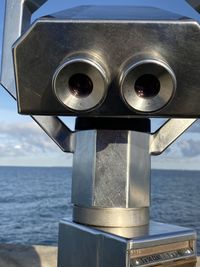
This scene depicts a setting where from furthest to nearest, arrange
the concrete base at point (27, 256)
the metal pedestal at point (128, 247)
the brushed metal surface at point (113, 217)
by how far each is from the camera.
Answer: the concrete base at point (27, 256), the brushed metal surface at point (113, 217), the metal pedestal at point (128, 247)

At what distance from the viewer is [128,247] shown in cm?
146

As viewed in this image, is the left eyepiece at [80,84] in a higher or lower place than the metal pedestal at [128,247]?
higher

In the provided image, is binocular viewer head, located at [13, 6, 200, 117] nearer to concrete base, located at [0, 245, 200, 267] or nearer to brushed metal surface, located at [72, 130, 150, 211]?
brushed metal surface, located at [72, 130, 150, 211]

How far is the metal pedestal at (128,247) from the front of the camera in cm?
148

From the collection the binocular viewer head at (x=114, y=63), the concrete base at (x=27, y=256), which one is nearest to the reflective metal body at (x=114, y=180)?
the binocular viewer head at (x=114, y=63)

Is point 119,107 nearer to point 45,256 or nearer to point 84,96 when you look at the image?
point 84,96

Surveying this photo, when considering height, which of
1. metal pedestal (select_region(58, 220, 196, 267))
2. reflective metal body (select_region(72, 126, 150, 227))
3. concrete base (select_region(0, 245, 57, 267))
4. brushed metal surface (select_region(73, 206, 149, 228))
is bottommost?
concrete base (select_region(0, 245, 57, 267))

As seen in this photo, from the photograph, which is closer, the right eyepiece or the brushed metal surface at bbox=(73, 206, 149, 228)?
the right eyepiece

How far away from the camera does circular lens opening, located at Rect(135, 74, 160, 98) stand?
1386 millimetres

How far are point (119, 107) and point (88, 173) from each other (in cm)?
33

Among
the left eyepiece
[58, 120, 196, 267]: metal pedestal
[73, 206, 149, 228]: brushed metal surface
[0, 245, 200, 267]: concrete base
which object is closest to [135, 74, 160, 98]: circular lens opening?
the left eyepiece

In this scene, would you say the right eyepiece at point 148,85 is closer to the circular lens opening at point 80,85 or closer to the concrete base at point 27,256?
the circular lens opening at point 80,85

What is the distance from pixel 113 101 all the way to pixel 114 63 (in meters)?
0.12

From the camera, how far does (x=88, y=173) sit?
1650mm
